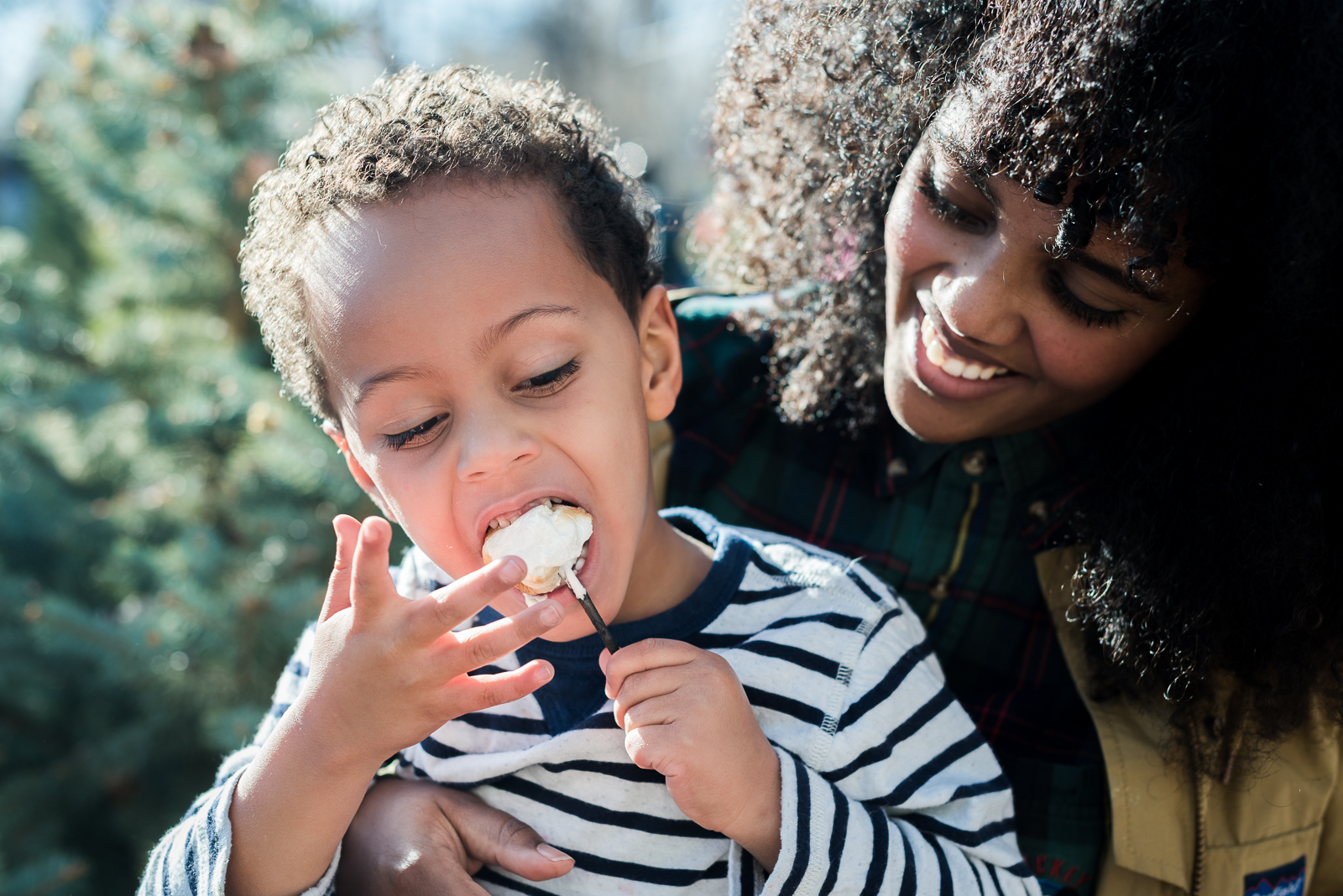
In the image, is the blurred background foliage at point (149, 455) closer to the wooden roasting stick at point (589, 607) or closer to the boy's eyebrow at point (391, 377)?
the boy's eyebrow at point (391, 377)

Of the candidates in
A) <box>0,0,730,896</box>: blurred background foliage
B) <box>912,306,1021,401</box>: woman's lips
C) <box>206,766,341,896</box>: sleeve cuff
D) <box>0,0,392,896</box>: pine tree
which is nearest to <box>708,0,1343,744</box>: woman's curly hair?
<box>912,306,1021,401</box>: woman's lips

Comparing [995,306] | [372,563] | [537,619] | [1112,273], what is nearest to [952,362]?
[995,306]

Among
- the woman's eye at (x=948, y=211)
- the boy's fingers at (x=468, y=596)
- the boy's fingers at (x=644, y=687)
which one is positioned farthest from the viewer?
the woman's eye at (x=948, y=211)

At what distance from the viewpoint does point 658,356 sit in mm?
1249

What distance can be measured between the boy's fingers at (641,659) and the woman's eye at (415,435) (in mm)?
317

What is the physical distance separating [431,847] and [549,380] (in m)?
0.58

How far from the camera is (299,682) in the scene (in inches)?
47.3

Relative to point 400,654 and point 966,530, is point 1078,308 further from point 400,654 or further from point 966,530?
point 400,654

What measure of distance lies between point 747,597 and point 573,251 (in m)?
0.49

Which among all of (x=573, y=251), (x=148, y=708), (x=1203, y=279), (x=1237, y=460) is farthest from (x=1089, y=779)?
(x=148, y=708)

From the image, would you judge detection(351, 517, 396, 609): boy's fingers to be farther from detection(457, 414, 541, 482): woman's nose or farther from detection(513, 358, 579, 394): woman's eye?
detection(513, 358, 579, 394): woman's eye

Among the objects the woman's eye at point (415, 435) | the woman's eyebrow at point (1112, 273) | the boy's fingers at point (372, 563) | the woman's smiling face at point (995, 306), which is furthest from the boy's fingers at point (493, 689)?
the woman's eyebrow at point (1112, 273)

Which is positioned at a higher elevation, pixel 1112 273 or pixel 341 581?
pixel 1112 273

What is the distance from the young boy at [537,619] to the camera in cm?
95
